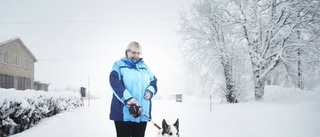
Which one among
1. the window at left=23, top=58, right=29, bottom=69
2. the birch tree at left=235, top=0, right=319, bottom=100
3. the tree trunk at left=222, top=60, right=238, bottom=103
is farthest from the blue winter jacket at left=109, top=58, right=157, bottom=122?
the window at left=23, top=58, right=29, bottom=69

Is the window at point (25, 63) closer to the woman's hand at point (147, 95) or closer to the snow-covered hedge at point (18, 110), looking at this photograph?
the snow-covered hedge at point (18, 110)

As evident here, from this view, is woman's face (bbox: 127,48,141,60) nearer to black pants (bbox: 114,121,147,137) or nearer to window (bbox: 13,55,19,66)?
black pants (bbox: 114,121,147,137)

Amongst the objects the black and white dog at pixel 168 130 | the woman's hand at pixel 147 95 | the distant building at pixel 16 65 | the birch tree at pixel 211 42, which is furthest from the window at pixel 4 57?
the woman's hand at pixel 147 95

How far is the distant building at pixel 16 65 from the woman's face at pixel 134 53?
28.8 m

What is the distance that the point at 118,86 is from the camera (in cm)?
337

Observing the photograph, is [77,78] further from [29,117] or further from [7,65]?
[29,117]

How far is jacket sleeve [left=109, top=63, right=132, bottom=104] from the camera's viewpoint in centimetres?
331

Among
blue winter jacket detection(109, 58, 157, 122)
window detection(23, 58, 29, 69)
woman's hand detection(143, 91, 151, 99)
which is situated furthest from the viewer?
window detection(23, 58, 29, 69)

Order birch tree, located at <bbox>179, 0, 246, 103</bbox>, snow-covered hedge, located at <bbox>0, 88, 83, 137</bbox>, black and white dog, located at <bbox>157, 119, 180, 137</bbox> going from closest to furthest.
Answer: black and white dog, located at <bbox>157, 119, 180, 137</bbox>, snow-covered hedge, located at <bbox>0, 88, 83, 137</bbox>, birch tree, located at <bbox>179, 0, 246, 103</bbox>

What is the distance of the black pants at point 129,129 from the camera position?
11.3 feet

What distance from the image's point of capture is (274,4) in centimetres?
1531

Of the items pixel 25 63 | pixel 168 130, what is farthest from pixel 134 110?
pixel 25 63

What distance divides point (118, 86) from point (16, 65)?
105 feet

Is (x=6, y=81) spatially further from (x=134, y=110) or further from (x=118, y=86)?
(x=134, y=110)
